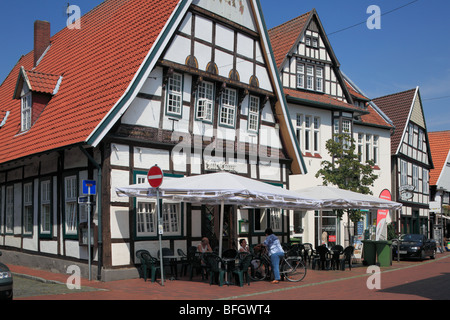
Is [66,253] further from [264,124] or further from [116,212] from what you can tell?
[264,124]

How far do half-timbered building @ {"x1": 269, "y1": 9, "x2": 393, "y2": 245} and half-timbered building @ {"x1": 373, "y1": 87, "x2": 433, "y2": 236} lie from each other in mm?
7846

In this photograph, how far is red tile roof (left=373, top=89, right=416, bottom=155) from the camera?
37500 millimetres

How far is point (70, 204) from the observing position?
53.6ft

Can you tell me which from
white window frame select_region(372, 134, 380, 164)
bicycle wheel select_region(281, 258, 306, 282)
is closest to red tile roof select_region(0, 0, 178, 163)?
bicycle wheel select_region(281, 258, 306, 282)

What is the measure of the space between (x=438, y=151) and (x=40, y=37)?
126 feet

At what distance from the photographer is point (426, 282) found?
1570 cm

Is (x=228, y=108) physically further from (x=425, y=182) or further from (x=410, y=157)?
(x=425, y=182)

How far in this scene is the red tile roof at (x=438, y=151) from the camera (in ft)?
156

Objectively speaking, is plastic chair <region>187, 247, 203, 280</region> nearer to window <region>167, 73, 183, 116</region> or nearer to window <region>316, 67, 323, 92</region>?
window <region>167, 73, 183, 116</region>

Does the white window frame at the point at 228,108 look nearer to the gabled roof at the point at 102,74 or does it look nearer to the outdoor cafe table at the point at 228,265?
the gabled roof at the point at 102,74

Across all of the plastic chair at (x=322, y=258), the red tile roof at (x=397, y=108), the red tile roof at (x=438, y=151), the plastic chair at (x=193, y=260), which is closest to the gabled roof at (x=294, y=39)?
the red tile roof at (x=397, y=108)

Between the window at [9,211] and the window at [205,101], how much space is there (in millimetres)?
8275

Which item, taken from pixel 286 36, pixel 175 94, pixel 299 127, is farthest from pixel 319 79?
pixel 175 94
